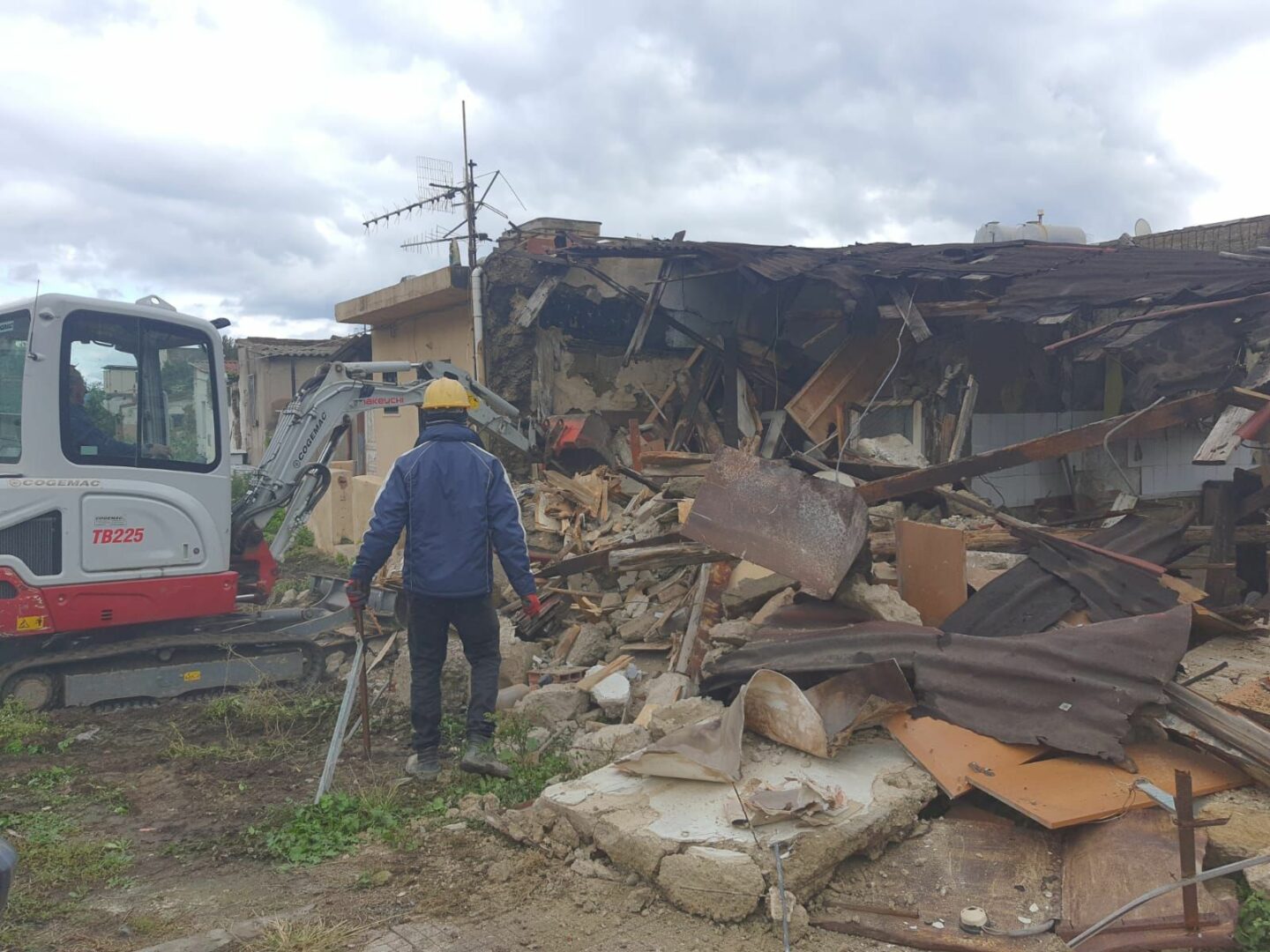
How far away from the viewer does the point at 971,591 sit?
5703 millimetres

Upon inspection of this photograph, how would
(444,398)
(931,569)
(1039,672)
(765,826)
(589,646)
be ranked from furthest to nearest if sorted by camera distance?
(589,646)
(931,569)
(444,398)
(1039,672)
(765,826)

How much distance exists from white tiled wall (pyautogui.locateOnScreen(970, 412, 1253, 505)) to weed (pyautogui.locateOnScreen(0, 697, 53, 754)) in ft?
27.0

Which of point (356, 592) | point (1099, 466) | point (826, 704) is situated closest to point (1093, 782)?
point (826, 704)

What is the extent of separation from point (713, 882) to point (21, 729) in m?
5.11

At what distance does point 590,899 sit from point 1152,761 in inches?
92.6

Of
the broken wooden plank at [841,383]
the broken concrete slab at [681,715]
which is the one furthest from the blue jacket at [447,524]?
the broken wooden plank at [841,383]

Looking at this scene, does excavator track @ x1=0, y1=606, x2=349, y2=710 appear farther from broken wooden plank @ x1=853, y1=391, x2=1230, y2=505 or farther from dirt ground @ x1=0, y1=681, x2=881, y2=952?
broken wooden plank @ x1=853, y1=391, x2=1230, y2=505

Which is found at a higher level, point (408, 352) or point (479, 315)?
point (479, 315)

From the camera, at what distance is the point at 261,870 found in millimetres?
4000

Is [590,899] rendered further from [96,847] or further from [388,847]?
[96,847]

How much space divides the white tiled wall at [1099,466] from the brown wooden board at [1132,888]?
20.6ft

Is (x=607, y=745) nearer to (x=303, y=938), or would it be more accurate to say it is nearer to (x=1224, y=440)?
(x=303, y=938)

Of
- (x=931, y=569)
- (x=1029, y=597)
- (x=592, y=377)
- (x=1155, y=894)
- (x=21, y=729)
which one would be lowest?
(x=21, y=729)

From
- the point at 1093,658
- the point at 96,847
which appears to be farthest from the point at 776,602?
the point at 96,847
